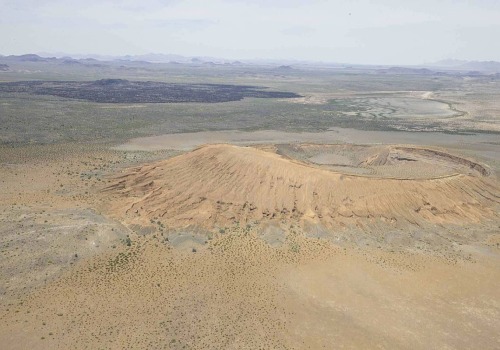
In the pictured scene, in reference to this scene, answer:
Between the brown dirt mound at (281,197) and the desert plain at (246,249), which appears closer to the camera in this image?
the desert plain at (246,249)

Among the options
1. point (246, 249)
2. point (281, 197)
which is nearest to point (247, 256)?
point (246, 249)

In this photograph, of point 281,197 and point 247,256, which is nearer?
point 247,256

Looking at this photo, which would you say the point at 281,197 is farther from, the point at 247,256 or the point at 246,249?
the point at 247,256

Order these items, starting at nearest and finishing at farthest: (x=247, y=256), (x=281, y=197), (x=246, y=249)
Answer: (x=247, y=256) < (x=246, y=249) < (x=281, y=197)

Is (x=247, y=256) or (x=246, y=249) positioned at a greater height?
(x=246, y=249)
